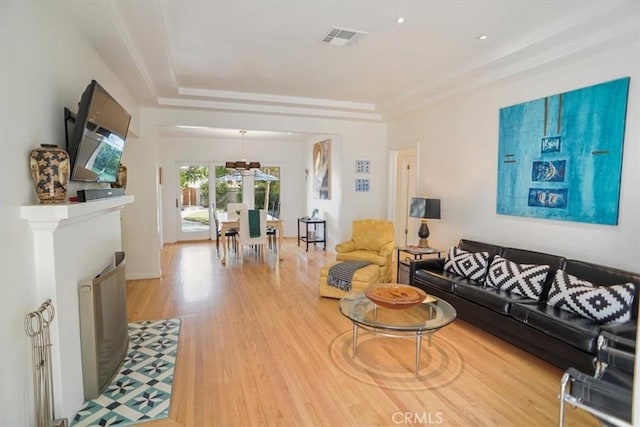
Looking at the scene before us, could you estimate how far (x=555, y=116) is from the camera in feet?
11.6

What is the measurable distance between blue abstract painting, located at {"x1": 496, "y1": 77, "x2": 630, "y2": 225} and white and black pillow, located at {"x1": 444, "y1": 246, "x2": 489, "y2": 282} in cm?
68

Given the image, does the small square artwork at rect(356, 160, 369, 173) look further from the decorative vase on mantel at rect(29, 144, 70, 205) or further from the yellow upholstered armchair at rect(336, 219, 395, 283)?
the decorative vase on mantel at rect(29, 144, 70, 205)

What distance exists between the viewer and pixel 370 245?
5.38 m

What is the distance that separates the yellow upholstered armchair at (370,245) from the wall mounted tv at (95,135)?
3.27 metres

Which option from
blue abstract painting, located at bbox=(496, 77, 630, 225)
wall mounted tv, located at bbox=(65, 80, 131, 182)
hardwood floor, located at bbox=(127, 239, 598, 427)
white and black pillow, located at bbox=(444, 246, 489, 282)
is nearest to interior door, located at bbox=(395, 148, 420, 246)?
white and black pillow, located at bbox=(444, 246, 489, 282)

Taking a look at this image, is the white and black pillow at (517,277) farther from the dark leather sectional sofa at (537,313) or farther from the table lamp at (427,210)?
the table lamp at (427,210)

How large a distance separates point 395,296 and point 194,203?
7.41 metres

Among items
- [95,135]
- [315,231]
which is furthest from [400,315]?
[315,231]

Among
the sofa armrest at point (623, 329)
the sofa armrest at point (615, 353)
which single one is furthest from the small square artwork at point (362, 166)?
the sofa armrest at point (615, 353)

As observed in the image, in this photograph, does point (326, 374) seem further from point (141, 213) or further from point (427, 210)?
point (141, 213)

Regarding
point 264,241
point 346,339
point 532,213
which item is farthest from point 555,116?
point 264,241

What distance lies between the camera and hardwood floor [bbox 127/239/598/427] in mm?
2254

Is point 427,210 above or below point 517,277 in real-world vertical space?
above

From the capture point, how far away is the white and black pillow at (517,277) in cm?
316
